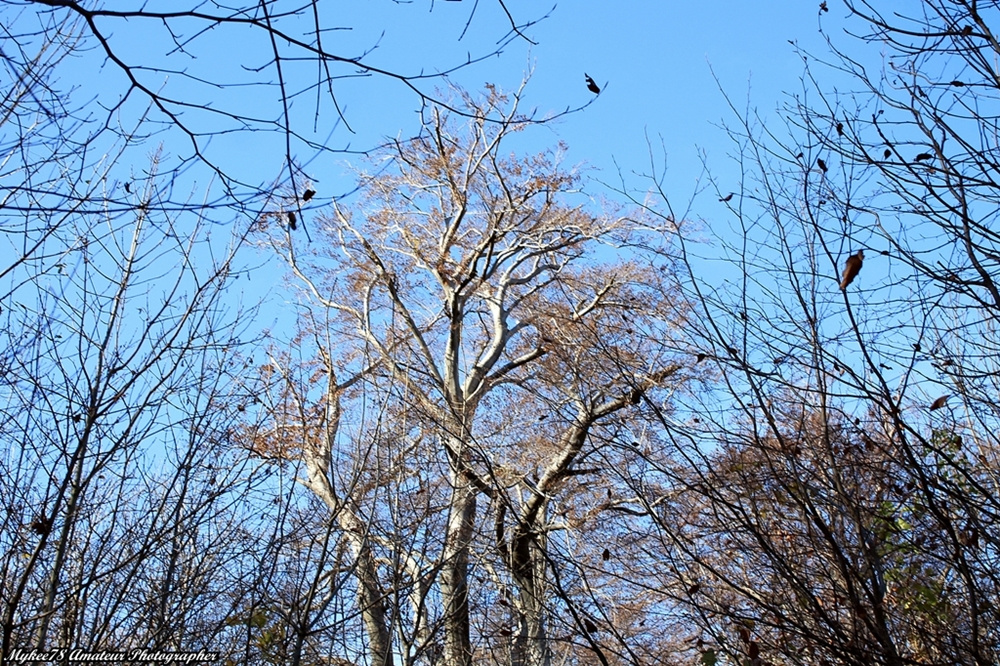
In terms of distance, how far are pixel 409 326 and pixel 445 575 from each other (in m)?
5.60

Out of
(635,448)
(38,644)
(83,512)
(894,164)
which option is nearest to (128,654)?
(38,644)

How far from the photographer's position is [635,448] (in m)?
3.46

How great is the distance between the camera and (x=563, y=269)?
1348 cm

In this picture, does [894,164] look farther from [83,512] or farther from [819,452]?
[83,512]

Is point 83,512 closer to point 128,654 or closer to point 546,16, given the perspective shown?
point 128,654

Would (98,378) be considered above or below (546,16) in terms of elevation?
above

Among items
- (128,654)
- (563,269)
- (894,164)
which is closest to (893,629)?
(894,164)

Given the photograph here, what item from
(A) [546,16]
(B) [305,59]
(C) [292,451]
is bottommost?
(B) [305,59]

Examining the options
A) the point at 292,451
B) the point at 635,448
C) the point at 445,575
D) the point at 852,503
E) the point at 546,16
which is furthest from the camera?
the point at 292,451

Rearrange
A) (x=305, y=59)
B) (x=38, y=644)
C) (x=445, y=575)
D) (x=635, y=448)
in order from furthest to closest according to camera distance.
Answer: (x=445, y=575) → (x=38, y=644) → (x=635, y=448) → (x=305, y=59)

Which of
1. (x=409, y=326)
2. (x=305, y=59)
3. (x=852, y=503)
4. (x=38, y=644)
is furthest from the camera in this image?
(x=409, y=326)

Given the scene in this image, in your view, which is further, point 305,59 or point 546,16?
point 546,16

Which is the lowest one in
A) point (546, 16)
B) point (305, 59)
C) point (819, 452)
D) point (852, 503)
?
point (852, 503)

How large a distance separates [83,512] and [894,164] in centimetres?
433
